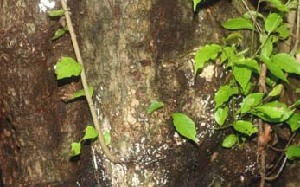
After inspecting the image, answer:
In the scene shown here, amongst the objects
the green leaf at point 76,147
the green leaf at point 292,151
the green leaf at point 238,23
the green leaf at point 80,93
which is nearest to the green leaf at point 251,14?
the green leaf at point 238,23

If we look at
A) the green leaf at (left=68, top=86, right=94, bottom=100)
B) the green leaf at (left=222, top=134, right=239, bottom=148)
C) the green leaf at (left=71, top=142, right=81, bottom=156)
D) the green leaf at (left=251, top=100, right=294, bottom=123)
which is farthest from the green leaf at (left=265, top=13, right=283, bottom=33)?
the green leaf at (left=71, top=142, right=81, bottom=156)

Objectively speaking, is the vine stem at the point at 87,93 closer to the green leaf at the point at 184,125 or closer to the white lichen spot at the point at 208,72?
the green leaf at the point at 184,125

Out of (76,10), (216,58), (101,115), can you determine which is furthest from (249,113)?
Result: (76,10)

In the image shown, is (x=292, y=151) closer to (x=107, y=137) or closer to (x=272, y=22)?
(x=272, y=22)

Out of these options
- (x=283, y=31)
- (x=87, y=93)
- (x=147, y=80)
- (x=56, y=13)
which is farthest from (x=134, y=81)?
(x=283, y=31)

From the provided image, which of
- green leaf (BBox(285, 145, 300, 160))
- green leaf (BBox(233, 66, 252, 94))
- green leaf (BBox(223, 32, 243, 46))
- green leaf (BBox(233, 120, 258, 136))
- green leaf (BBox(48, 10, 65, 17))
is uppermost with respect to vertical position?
green leaf (BBox(48, 10, 65, 17))

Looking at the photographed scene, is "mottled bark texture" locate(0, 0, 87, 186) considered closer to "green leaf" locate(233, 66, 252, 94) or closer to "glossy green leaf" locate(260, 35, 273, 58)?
"green leaf" locate(233, 66, 252, 94)
